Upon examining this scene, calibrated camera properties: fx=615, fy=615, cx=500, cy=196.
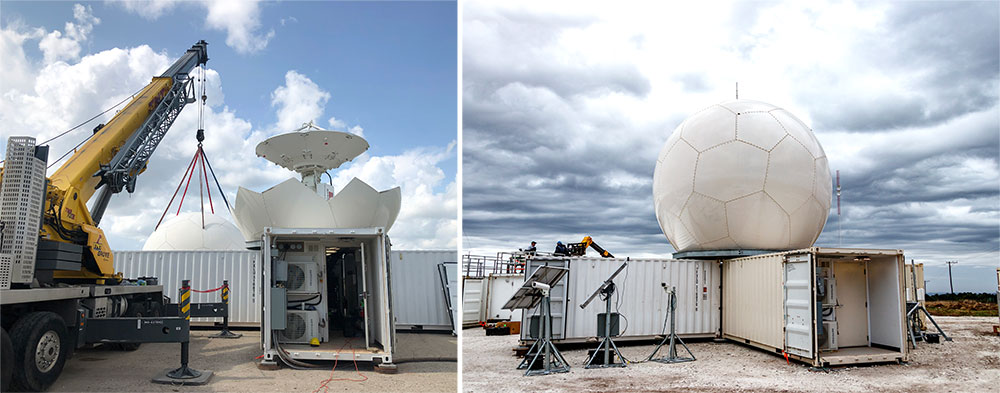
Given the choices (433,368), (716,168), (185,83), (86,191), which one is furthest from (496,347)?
(185,83)

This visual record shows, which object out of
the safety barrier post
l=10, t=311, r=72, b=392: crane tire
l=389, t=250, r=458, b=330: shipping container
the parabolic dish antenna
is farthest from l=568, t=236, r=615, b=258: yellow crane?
l=10, t=311, r=72, b=392: crane tire

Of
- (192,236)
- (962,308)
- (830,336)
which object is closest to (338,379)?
(830,336)

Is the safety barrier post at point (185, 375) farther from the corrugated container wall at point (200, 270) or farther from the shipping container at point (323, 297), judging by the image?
the corrugated container wall at point (200, 270)

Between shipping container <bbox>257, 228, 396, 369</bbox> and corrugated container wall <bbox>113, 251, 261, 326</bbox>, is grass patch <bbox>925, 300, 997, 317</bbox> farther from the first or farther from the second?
corrugated container wall <bbox>113, 251, 261, 326</bbox>

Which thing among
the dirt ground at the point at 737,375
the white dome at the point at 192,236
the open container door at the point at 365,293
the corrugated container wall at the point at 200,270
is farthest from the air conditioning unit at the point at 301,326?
the white dome at the point at 192,236

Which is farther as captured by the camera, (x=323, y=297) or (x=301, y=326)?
(x=323, y=297)

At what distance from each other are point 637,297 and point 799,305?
275 cm

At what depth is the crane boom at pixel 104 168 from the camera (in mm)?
8773

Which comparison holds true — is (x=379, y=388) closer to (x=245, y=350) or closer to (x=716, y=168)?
(x=245, y=350)

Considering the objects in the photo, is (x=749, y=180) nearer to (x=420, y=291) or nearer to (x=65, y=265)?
(x=420, y=291)

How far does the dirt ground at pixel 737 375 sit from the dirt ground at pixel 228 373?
2.24 ft

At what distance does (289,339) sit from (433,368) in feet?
7.73

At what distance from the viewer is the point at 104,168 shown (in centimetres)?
1014

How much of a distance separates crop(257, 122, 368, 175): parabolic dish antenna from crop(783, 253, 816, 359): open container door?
7383 millimetres
